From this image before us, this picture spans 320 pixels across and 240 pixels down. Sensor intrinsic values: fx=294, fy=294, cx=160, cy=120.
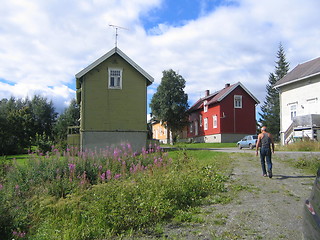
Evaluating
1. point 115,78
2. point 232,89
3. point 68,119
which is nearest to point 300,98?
point 232,89

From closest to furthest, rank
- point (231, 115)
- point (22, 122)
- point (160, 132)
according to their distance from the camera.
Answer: point (231, 115)
point (22, 122)
point (160, 132)

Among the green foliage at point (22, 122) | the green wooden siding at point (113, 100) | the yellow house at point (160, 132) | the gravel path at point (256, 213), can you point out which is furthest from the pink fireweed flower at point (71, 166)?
the yellow house at point (160, 132)

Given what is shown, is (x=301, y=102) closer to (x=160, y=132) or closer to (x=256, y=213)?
(x=256, y=213)

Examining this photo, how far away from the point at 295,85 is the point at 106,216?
25.4 metres

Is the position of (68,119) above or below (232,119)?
above

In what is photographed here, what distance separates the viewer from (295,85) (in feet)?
87.6

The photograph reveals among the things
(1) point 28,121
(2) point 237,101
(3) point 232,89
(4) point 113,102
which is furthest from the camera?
(1) point 28,121

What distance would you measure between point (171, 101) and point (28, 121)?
21.7m

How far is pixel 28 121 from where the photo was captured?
145 ft

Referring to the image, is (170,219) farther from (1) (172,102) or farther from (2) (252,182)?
(1) (172,102)

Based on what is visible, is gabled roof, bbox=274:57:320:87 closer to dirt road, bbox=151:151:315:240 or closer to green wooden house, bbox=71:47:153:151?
green wooden house, bbox=71:47:153:151

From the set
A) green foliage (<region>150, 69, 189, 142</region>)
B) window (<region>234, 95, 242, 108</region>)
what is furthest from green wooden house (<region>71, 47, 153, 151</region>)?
window (<region>234, 95, 242, 108</region>)

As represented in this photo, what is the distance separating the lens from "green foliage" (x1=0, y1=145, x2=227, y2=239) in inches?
224

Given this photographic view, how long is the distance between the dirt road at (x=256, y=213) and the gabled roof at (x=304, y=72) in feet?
58.7
